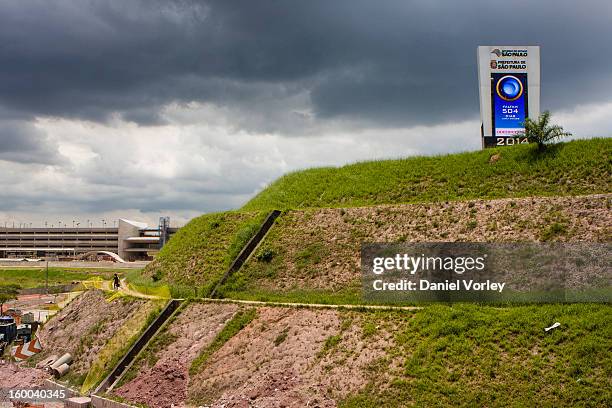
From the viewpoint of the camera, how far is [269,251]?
34062mm

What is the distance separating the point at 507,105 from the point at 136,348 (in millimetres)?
30957

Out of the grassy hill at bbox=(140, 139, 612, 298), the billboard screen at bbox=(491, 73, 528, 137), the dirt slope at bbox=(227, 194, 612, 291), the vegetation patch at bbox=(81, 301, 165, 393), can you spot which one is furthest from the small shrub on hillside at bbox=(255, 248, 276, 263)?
the billboard screen at bbox=(491, 73, 528, 137)

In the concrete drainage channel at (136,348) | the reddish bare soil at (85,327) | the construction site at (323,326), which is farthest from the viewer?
the reddish bare soil at (85,327)

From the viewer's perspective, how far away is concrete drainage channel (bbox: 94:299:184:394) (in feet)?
89.3

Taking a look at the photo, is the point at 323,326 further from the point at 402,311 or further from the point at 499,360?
the point at 499,360

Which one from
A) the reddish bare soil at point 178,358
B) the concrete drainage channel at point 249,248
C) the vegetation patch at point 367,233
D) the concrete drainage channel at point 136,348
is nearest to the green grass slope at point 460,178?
the concrete drainage channel at point 249,248

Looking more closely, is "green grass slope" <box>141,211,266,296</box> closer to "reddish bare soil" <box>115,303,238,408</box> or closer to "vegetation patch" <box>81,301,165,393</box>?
"vegetation patch" <box>81,301,165,393</box>

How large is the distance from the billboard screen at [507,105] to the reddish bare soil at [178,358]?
82.7 feet

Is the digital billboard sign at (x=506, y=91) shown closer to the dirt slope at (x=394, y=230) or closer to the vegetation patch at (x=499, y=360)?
the dirt slope at (x=394, y=230)

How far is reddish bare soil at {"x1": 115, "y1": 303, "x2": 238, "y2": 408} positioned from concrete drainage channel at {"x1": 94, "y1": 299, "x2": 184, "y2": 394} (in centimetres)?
91

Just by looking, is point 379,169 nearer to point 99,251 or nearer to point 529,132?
point 529,132

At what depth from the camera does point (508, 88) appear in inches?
1699

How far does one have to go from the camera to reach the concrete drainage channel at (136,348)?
2722cm
